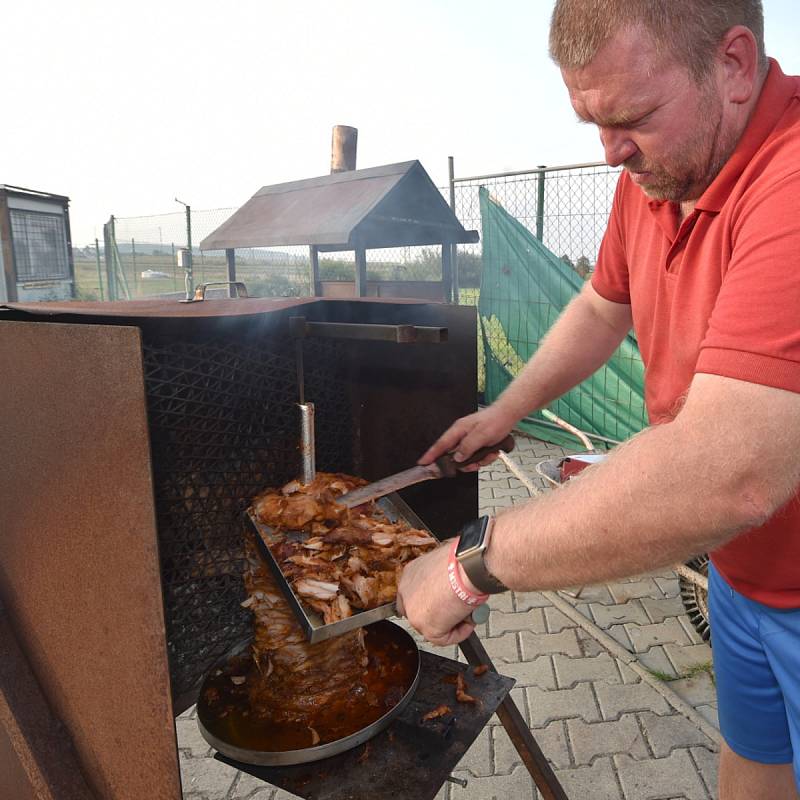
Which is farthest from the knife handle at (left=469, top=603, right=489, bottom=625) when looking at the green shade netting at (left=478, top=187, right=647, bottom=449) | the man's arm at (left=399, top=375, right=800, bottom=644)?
the green shade netting at (left=478, top=187, right=647, bottom=449)

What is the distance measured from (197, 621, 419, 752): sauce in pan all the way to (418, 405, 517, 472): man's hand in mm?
563

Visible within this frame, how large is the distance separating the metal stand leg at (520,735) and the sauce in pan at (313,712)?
0.17 m

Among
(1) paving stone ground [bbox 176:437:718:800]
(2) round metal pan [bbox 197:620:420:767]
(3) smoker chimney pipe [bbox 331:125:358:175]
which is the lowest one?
(1) paving stone ground [bbox 176:437:718:800]

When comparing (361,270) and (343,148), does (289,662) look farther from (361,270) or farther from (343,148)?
A: (343,148)

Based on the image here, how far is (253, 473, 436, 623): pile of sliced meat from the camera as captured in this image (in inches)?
57.8

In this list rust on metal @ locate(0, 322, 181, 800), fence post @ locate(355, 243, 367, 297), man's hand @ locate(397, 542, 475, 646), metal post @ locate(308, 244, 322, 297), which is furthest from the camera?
metal post @ locate(308, 244, 322, 297)

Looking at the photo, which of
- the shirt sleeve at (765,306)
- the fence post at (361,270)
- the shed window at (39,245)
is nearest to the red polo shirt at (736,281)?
the shirt sleeve at (765,306)

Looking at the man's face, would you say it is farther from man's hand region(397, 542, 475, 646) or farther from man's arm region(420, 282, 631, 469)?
man's hand region(397, 542, 475, 646)

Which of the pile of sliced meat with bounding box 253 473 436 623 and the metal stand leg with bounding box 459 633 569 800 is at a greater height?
the pile of sliced meat with bounding box 253 473 436 623

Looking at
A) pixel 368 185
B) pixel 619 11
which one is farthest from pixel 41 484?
pixel 368 185

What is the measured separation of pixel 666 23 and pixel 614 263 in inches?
36.7

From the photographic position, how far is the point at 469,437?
6.50 ft

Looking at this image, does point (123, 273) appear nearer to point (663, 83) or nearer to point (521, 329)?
point (521, 329)

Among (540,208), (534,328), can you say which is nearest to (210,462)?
(534,328)
